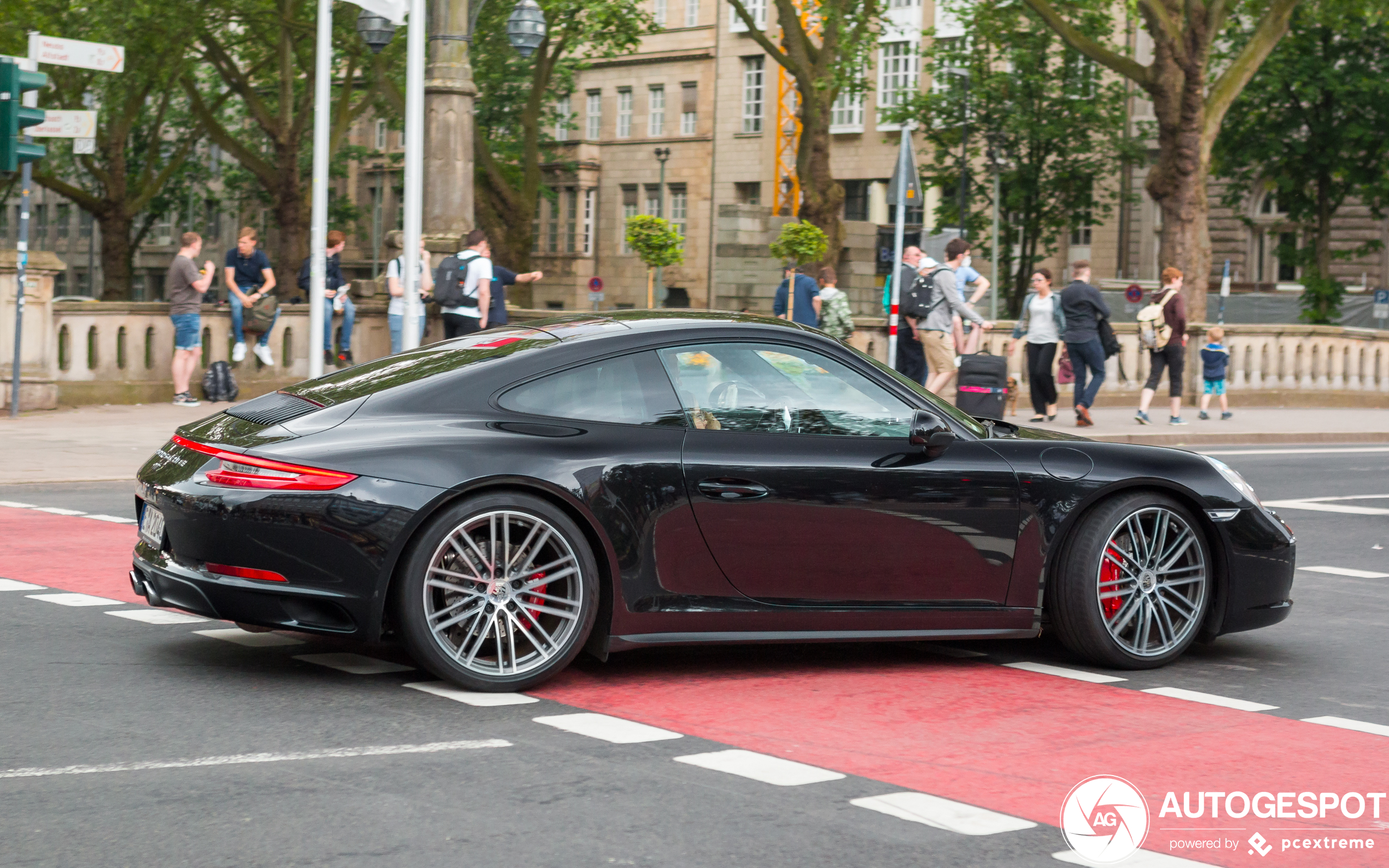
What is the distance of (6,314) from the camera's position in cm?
1850

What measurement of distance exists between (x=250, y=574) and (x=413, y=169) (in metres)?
11.2

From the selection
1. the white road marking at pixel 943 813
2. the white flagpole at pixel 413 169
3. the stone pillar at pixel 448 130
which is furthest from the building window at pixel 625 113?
the white road marking at pixel 943 813

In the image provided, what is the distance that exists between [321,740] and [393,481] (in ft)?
3.06

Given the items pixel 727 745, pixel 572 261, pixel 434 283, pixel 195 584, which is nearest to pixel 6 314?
pixel 434 283

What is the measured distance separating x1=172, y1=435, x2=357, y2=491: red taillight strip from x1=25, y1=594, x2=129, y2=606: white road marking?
2.25 meters

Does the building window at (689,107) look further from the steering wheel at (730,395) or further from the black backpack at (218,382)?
the steering wheel at (730,395)

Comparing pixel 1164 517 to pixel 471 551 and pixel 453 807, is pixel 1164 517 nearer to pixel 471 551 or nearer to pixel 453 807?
pixel 471 551

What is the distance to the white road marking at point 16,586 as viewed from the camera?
26.8 ft

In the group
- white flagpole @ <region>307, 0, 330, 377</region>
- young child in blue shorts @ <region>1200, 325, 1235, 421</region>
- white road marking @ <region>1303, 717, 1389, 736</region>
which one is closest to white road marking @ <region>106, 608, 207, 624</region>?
white road marking @ <region>1303, 717, 1389, 736</region>

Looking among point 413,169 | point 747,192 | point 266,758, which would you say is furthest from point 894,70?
point 266,758

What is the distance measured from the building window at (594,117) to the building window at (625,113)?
3.71 ft

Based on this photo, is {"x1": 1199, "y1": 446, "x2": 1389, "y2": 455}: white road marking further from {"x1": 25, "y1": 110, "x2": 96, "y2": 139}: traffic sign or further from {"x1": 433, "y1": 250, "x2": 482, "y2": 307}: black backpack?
{"x1": 25, "y1": 110, "x2": 96, "y2": 139}: traffic sign

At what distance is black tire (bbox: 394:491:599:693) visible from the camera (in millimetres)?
5891

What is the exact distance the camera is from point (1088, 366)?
2120 centimetres
